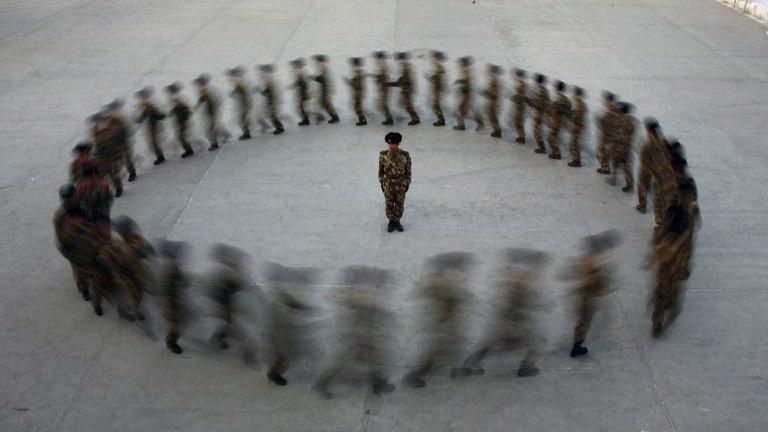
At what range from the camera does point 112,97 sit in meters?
9.93

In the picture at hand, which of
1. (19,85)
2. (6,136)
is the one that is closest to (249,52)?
(19,85)

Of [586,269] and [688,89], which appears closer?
[586,269]

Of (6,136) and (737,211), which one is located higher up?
(737,211)

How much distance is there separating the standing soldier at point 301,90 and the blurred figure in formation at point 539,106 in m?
2.74

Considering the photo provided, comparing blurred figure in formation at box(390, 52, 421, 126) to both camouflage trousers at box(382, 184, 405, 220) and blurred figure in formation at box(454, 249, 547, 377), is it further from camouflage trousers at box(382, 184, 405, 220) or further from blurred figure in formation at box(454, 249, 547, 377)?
blurred figure in formation at box(454, 249, 547, 377)

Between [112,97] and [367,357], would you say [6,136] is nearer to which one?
[112,97]

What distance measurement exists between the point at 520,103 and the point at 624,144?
1466 mm

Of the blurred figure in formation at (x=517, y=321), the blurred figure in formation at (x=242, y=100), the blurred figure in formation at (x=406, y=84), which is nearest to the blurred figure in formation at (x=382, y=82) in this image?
the blurred figure in formation at (x=406, y=84)

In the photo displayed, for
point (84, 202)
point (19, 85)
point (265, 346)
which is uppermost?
point (84, 202)

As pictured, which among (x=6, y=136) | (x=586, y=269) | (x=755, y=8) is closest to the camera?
(x=586, y=269)

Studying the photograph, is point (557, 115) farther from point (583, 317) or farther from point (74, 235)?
point (74, 235)

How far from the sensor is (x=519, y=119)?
26.3 ft

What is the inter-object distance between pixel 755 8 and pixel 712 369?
11.2 metres

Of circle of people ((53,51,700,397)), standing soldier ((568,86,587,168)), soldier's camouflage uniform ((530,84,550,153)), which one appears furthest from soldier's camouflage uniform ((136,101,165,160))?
standing soldier ((568,86,587,168))
